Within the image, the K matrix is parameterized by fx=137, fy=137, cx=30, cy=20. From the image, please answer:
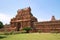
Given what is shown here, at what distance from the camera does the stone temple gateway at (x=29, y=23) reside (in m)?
40.5

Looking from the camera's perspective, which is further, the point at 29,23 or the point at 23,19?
the point at 23,19

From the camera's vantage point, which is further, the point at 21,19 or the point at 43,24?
the point at 21,19

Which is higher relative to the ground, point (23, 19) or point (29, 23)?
point (23, 19)

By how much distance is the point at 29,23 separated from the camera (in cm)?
4381

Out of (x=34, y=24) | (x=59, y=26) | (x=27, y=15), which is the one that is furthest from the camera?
(x=27, y=15)

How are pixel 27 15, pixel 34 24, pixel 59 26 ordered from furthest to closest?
pixel 27 15, pixel 34 24, pixel 59 26

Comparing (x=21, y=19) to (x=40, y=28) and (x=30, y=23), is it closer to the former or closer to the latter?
(x=30, y=23)

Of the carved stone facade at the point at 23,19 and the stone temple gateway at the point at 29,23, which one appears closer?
the stone temple gateway at the point at 29,23

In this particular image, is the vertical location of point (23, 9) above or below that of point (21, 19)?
above

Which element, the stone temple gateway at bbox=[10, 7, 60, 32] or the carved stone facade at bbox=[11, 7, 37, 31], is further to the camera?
the carved stone facade at bbox=[11, 7, 37, 31]

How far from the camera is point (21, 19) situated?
46.8 metres

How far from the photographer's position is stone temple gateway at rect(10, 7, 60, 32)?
133 ft


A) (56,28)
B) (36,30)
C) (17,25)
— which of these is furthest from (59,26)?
(17,25)

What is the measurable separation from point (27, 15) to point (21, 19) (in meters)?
2.63
